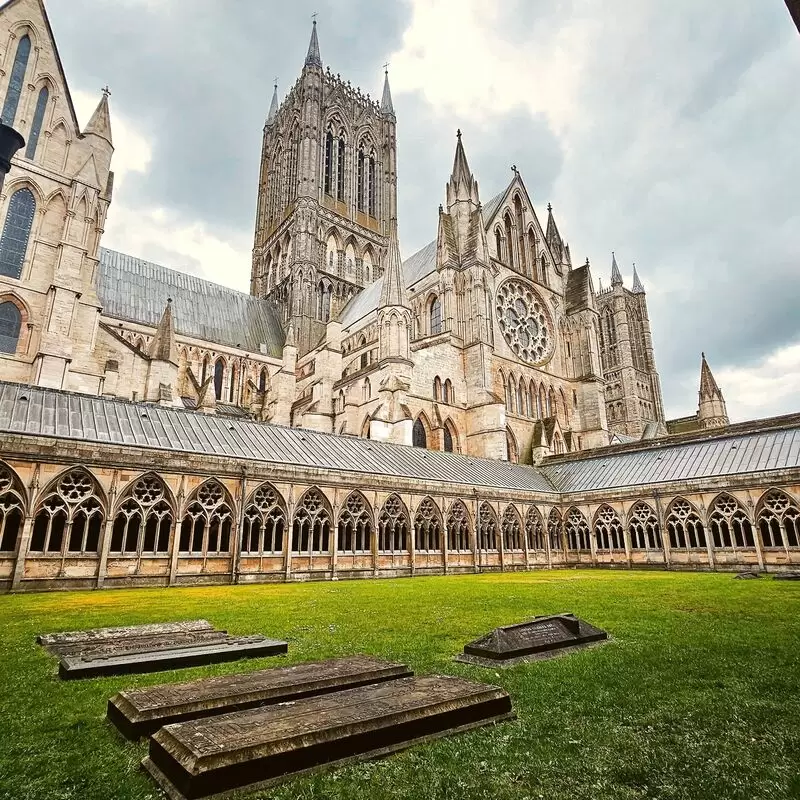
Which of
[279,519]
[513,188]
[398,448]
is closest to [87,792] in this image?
[279,519]

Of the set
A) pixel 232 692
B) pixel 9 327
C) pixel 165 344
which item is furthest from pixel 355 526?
pixel 9 327

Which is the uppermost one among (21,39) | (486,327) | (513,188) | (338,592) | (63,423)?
(513,188)

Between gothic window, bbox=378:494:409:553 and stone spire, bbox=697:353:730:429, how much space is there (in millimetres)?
33028

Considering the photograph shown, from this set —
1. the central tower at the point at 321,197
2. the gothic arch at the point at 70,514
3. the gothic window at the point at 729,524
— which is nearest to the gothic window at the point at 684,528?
the gothic window at the point at 729,524

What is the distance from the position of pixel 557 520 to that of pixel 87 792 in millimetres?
26835

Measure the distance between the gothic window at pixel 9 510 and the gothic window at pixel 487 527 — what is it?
17.3 meters

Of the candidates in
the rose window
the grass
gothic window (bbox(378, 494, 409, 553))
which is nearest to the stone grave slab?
the grass

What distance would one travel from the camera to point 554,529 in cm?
2714

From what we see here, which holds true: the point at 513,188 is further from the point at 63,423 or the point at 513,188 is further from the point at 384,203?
the point at 63,423

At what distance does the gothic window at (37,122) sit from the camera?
26078mm

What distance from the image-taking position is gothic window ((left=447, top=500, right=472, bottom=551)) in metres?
23.1

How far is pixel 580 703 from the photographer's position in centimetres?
411

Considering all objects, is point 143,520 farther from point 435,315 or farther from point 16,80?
point 435,315

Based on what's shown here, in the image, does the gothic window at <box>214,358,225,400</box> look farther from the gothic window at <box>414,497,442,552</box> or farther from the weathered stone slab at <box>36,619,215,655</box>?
the weathered stone slab at <box>36,619,215,655</box>
